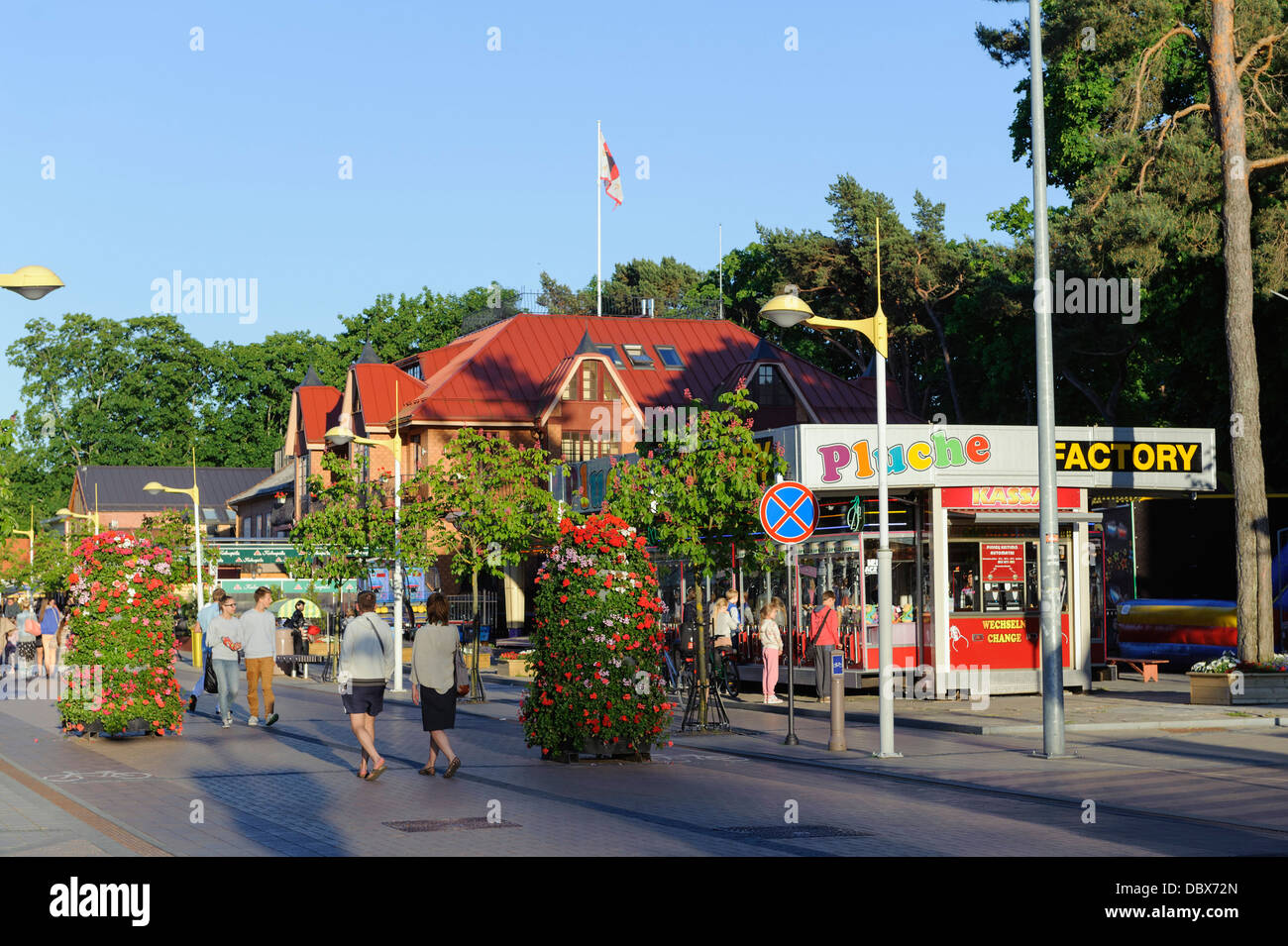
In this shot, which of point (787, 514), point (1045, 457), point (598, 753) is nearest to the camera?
point (598, 753)

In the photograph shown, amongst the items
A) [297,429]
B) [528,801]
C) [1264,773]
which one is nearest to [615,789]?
[528,801]

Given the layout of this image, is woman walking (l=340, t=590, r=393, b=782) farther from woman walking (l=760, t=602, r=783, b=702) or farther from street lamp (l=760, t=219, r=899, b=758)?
woman walking (l=760, t=602, r=783, b=702)

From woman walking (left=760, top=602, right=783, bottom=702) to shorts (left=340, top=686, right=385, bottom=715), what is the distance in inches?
429

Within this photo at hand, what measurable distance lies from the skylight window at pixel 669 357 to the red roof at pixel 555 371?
0.19 m

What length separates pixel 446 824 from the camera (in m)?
12.3

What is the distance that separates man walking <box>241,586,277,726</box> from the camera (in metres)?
22.0

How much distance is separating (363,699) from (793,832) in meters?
5.55

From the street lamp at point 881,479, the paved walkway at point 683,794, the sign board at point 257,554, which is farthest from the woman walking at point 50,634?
the street lamp at point 881,479

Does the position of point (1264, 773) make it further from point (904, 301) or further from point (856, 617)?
point (904, 301)

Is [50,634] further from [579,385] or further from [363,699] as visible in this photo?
[363,699]

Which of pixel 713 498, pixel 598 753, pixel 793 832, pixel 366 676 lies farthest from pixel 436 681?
pixel 713 498
